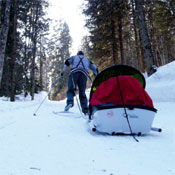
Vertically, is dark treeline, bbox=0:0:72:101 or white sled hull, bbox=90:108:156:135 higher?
dark treeline, bbox=0:0:72:101

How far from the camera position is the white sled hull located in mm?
2295

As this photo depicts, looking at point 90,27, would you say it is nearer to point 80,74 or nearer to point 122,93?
point 80,74

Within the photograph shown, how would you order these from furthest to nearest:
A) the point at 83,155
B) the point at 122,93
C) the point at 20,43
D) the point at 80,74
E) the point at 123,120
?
the point at 20,43 < the point at 80,74 < the point at 122,93 < the point at 123,120 < the point at 83,155

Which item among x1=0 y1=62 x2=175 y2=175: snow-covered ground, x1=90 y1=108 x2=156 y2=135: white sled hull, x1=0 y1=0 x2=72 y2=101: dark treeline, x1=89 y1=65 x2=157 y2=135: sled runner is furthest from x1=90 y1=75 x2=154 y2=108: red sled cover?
x1=0 y1=0 x2=72 y2=101: dark treeline

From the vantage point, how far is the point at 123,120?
7.53ft

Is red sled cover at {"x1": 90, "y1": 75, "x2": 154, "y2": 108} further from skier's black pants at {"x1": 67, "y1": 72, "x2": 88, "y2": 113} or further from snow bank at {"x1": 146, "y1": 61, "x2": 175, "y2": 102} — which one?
snow bank at {"x1": 146, "y1": 61, "x2": 175, "y2": 102}

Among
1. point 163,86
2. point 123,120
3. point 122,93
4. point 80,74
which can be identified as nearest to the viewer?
point 123,120

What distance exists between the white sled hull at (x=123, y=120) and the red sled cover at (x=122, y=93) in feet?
0.46

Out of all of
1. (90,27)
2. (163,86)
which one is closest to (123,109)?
(163,86)

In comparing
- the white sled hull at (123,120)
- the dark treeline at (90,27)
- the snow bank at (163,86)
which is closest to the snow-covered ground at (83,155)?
the white sled hull at (123,120)

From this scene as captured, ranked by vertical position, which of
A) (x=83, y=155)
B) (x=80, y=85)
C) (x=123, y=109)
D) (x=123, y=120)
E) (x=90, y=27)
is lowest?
(x=83, y=155)

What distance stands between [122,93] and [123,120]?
418 millimetres

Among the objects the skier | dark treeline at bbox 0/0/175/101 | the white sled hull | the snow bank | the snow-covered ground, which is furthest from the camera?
dark treeline at bbox 0/0/175/101

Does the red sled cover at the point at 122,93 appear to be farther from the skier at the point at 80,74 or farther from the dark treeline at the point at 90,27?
the dark treeline at the point at 90,27
